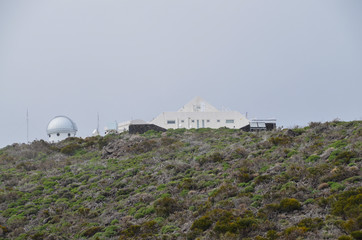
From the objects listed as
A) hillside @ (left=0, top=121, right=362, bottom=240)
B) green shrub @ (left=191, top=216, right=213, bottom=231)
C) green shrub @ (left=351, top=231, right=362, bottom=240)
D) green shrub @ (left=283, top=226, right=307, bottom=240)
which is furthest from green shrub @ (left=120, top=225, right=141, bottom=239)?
green shrub @ (left=351, top=231, right=362, bottom=240)

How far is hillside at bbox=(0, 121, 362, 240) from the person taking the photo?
1334cm

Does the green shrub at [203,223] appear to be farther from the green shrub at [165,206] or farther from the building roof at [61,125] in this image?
the building roof at [61,125]

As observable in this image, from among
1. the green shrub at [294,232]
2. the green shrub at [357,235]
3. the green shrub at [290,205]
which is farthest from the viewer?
the green shrub at [290,205]

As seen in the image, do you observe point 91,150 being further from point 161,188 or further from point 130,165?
point 161,188

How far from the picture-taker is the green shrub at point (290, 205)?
1404 cm

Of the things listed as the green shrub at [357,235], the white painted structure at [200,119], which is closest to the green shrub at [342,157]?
the green shrub at [357,235]

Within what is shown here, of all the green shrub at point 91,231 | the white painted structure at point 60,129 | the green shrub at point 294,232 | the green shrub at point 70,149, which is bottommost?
the green shrub at point 91,231

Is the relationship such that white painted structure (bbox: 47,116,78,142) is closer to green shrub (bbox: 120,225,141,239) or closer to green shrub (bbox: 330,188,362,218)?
green shrub (bbox: 120,225,141,239)

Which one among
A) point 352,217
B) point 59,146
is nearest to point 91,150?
point 59,146

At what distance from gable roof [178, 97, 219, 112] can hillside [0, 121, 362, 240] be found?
58.7ft

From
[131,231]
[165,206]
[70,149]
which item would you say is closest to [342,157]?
[165,206]

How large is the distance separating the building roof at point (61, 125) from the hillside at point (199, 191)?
19.1 meters

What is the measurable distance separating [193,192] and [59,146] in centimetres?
2307

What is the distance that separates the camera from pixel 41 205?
21562 mm
